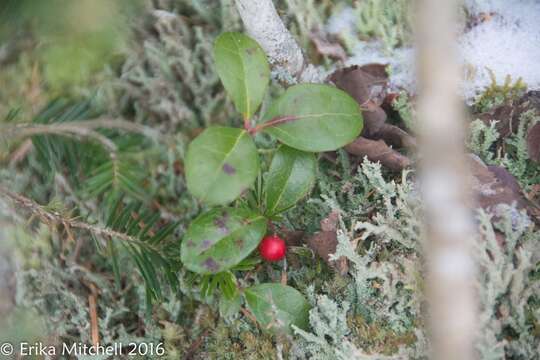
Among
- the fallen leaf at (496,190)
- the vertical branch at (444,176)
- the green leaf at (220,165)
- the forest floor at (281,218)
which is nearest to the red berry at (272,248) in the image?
the forest floor at (281,218)

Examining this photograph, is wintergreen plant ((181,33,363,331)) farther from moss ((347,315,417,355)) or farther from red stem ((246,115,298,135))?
moss ((347,315,417,355))

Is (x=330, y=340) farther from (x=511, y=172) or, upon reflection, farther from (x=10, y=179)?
(x=10, y=179)

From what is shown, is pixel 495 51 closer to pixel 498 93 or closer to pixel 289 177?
pixel 498 93

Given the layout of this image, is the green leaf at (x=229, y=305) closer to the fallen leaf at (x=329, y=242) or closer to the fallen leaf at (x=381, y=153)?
the fallen leaf at (x=329, y=242)

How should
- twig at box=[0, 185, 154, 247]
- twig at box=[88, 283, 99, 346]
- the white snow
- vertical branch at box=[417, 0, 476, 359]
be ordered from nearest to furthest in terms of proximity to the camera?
vertical branch at box=[417, 0, 476, 359] → twig at box=[0, 185, 154, 247] → twig at box=[88, 283, 99, 346] → the white snow

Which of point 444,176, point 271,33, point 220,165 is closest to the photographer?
point 444,176

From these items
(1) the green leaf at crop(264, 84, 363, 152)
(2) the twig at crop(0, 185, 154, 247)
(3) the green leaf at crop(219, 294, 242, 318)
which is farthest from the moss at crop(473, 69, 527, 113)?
(2) the twig at crop(0, 185, 154, 247)

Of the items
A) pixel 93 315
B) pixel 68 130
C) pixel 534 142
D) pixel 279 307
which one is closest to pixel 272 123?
pixel 279 307
